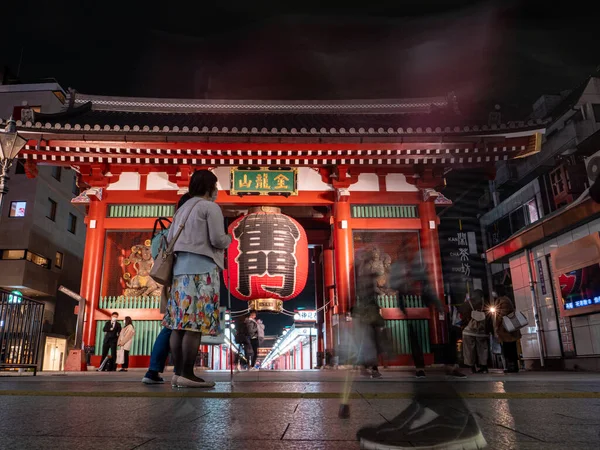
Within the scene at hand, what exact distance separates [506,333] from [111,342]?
343 inches

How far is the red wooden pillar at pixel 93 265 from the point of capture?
10.2 metres

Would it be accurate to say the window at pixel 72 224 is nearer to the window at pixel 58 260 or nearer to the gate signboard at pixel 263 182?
the window at pixel 58 260

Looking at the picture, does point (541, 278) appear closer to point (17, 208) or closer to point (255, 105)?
point (255, 105)

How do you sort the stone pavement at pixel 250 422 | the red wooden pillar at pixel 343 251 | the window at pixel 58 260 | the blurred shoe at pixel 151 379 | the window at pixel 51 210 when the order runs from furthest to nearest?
the window at pixel 58 260
the window at pixel 51 210
the red wooden pillar at pixel 343 251
the blurred shoe at pixel 151 379
the stone pavement at pixel 250 422

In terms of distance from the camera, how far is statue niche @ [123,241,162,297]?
35.1 ft

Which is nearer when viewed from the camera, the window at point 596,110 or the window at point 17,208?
the window at point 596,110

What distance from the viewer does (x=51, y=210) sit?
24.2 meters

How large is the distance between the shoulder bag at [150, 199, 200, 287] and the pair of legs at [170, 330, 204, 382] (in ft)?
1.57

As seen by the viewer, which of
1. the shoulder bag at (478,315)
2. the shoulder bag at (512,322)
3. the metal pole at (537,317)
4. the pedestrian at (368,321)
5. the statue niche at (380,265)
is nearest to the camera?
the pedestrian at (368,321)

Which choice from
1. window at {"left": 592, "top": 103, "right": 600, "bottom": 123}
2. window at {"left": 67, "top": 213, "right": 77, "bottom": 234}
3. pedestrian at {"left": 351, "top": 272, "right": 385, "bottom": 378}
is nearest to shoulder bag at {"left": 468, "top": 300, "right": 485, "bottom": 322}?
pedestrian at {"left": 351, "top": 272, "right": 385, "bottom": 378}

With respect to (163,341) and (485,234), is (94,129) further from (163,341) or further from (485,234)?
(485,234)

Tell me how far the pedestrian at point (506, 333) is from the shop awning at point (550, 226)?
236cm

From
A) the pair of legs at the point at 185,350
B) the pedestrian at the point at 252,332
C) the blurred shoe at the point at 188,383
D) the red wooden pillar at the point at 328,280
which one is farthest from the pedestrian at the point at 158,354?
the red wooden pillar at the point at 328,280

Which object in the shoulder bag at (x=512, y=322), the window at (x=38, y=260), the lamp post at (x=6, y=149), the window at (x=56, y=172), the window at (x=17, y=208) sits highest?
the window at (x=56, y=172)
